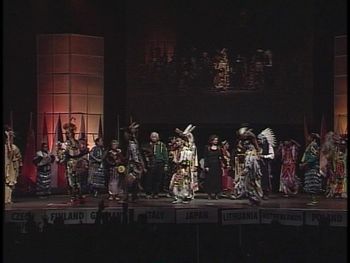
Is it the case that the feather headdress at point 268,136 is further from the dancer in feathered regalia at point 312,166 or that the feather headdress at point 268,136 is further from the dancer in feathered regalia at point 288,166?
the dancer in feathered regalia at point 312,166

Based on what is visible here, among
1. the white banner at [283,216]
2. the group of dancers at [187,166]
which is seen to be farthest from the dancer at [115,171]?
the white banner at [283,216]

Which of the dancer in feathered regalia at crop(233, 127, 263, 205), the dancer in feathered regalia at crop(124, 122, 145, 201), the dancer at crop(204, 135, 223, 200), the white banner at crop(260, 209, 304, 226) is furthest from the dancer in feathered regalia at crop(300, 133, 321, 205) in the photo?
the dancer in feathered regalia at crop(124, 122, 145, 201)

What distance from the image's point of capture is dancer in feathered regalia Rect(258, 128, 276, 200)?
1090 cm

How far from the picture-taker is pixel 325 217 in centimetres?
926

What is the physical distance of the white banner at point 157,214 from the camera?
9.53m

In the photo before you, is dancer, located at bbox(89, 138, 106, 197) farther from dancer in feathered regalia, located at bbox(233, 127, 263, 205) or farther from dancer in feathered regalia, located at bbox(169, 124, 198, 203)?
dancer in feathered regalia, located at bbox(233, 127, 263, 205)

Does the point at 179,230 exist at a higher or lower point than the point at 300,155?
lower

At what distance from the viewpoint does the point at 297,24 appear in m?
11.9

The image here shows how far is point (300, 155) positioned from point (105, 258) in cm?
426

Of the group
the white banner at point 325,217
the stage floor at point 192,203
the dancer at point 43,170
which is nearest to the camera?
the white banner at point 325,217

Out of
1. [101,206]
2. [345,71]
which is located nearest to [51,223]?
[101,206]

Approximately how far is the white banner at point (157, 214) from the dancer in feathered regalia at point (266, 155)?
5.33 feet

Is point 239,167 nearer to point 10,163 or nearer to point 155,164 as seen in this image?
point 155,164

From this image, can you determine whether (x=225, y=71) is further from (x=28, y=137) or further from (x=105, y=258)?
(x=105, y=258)
